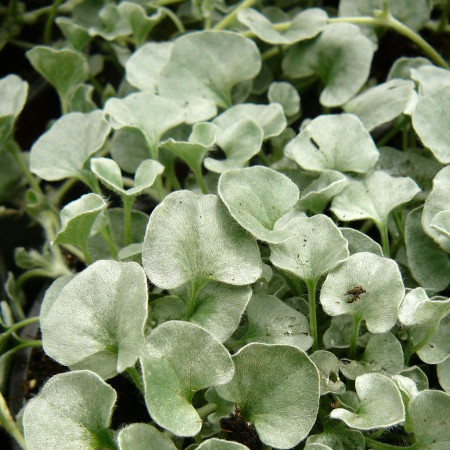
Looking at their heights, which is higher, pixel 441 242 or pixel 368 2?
pixel 368 2

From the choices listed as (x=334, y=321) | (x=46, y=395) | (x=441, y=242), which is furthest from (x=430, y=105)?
(x=46, y=395)

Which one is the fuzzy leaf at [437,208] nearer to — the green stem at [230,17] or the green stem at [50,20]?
the green stem at [230,17]

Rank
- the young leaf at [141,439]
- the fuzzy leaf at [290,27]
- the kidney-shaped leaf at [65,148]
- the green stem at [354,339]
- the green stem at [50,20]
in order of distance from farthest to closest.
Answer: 1. the green stem at [50,20]
2. the fuzzy leaf at [290,27]
3. the kidney-shaped leaf at [65,148]
4. the green stem at [354,339]
5. the young leaf at [141,439]

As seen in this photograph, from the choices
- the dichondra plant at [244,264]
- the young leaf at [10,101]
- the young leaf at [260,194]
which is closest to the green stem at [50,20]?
the dichondra plant at [244,264]

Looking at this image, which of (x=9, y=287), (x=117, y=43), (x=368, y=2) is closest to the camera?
(x=9, y=287)

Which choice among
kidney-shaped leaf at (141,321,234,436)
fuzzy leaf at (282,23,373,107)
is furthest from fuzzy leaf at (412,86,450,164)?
kidney-shaped leaf at (141,321,234,436)

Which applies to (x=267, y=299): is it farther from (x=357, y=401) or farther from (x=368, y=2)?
(x=368, y=2)
